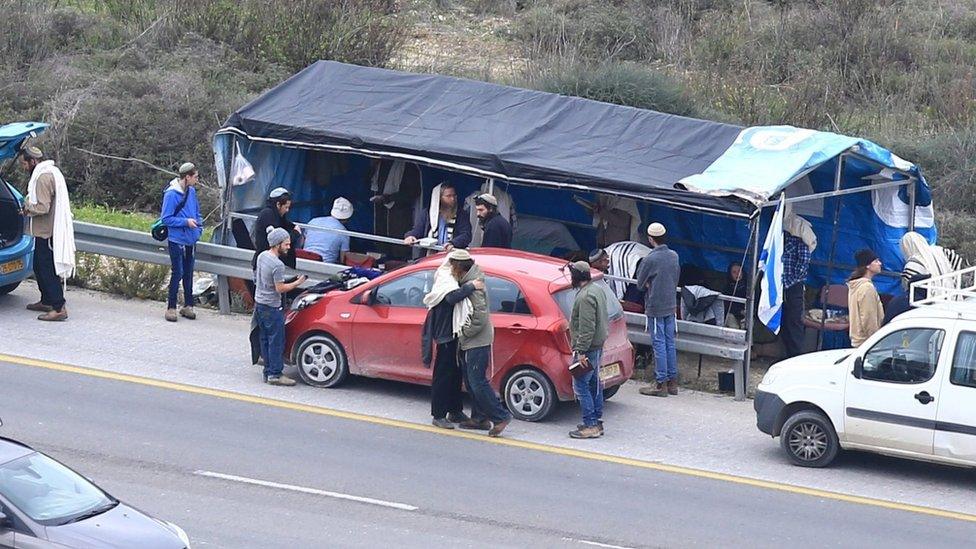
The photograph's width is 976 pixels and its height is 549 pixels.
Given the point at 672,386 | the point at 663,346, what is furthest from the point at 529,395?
the point at 672,386

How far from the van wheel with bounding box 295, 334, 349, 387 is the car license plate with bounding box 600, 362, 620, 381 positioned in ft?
8.27

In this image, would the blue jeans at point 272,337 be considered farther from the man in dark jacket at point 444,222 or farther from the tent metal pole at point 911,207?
the tent metal pole at point 911,207

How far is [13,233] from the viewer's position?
1527cm

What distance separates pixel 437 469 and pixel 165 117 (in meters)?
Answer: 12.9

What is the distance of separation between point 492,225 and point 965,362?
212 inches

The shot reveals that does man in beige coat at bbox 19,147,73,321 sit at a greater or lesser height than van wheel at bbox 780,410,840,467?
greater

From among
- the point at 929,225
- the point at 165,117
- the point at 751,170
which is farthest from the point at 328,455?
the point at 165,117

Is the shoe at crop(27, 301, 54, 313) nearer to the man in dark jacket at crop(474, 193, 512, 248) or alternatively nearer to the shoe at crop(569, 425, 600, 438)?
the man in dark jacket at crop(474, 193, 512, 248)

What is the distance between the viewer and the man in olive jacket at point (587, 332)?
39.4ft

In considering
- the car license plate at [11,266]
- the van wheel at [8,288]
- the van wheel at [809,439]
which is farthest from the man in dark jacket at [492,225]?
the van wheel at [8,288]

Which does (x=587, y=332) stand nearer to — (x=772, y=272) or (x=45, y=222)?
(x=772, y=272)

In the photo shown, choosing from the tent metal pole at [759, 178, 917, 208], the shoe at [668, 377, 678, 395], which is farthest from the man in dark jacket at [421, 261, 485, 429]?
the tent metal pole at [759, 178, 917, 208]

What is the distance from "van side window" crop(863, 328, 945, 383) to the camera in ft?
37.7

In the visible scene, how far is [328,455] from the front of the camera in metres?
11.4
